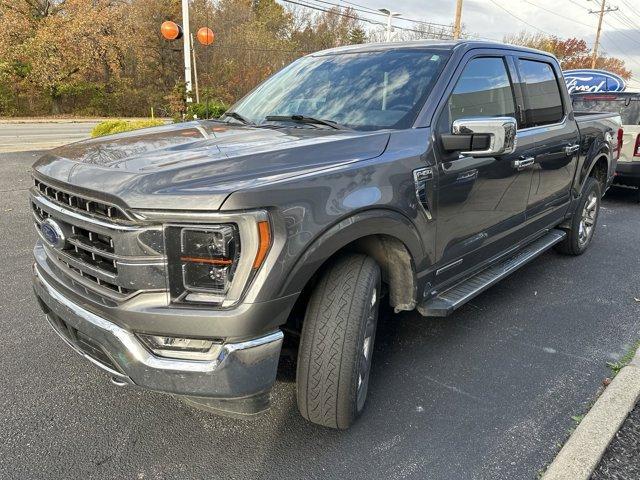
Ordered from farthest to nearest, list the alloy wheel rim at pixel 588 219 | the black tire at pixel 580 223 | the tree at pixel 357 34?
the tree at pixel 357 34 → the alloy wheel rim at pixel 588 219 → the black tire at pixel 580 223

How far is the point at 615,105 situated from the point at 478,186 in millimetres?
6881

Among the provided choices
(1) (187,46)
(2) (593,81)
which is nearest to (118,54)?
(1) (187,46)

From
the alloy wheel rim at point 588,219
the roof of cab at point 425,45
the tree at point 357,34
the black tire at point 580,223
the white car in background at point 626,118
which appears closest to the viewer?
the roof of cab at point 425,45

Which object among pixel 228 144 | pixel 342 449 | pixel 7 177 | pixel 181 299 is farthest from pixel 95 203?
pixel 7 177

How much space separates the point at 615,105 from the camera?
330 inches

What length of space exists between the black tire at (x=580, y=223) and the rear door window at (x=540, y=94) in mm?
1099

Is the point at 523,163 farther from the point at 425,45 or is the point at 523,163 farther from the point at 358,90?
the point at 358,90

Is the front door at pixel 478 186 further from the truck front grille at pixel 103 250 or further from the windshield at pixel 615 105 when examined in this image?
the windshield at pixel 615 105

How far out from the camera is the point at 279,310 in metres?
2.02

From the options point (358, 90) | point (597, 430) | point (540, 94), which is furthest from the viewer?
point (540, 94)

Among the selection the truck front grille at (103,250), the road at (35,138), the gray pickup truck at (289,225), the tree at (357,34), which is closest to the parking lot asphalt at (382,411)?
the gray pickup truck at (289,225)

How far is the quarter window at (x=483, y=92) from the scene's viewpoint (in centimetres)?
306

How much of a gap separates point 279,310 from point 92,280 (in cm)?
85

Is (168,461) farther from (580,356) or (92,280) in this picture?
(580,356)
